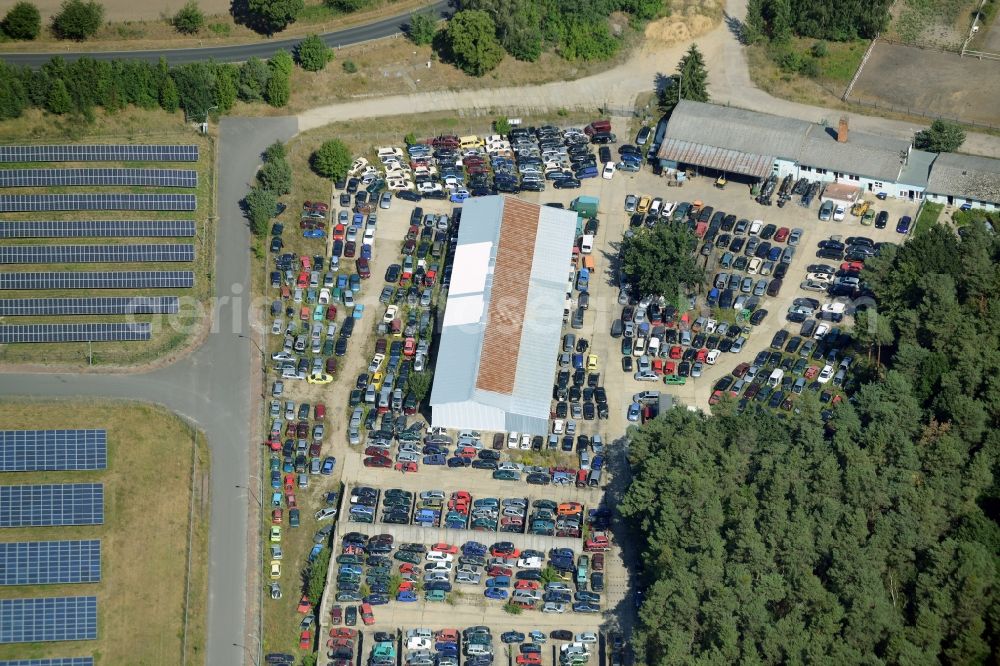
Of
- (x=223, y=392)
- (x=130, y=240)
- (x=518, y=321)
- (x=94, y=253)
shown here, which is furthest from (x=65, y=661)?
(x=518, y=321)

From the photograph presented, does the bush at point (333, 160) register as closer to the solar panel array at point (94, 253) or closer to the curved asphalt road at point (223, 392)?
the curved asphalt road at point (223, 392)

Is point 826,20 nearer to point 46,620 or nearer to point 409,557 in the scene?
point 409,557

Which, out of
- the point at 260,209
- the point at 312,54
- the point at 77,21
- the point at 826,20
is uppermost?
the point at 826,20

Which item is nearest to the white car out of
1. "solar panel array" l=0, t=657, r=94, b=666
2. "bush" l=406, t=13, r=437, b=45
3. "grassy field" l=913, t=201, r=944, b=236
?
"solar panel array" l=0, t=657, r=94, b=666

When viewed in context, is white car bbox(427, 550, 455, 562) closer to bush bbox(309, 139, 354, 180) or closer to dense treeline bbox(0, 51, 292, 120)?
bush bbox(309, 139, 354, 180)

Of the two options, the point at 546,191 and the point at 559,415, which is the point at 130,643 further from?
the point at 546,191

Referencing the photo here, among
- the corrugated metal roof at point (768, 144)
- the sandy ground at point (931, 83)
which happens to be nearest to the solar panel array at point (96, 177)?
the corrugated metal roof at point (768, 144)
